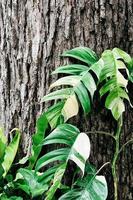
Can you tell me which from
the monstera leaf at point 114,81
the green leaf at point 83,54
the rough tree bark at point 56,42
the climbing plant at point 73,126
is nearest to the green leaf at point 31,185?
the climbing plant at point 73,126

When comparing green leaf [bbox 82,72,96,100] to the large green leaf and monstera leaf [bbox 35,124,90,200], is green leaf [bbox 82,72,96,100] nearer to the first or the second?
monstera leaf [bbox 35,124,90,200]

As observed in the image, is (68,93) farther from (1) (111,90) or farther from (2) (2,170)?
(2) (2,170)

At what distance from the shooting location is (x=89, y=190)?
193 cm

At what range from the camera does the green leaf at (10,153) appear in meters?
2.15

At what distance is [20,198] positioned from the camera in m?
2.00

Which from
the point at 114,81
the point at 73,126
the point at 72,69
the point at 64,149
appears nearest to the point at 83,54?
the point at 72,69

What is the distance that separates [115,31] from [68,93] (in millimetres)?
407

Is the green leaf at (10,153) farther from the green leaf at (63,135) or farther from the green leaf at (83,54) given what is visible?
the green leaf at (83,54)

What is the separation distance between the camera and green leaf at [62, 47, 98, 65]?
210 centimetres

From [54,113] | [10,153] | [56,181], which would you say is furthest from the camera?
[10,153]

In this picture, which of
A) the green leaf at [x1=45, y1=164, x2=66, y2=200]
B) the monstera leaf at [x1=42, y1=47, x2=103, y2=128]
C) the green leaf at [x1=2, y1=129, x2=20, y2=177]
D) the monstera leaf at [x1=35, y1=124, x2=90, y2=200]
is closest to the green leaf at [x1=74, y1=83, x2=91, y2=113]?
the monstera leaf at [x1=42, y1=47, x2=103, y2=128]

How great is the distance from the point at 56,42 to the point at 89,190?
28.5 inches

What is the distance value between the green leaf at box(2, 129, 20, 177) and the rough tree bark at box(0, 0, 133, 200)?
0.09 m

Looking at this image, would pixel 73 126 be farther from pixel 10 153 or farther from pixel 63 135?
pixel 10 153
